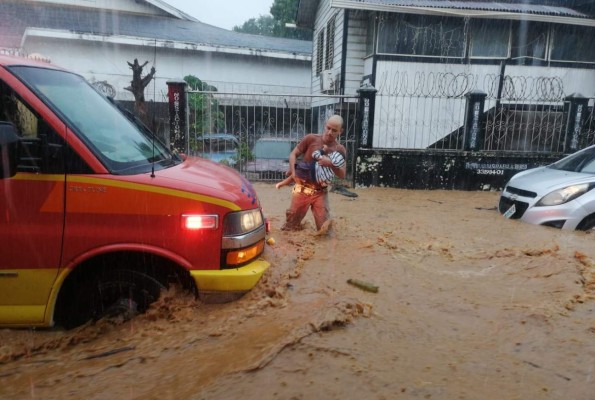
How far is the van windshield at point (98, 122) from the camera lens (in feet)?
9.37

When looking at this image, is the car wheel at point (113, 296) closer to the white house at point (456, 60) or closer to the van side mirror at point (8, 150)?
the van side mirror at point (8, 150)

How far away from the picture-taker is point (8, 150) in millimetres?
2553

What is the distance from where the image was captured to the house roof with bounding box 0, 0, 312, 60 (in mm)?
17188

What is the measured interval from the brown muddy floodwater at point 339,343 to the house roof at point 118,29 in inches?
644

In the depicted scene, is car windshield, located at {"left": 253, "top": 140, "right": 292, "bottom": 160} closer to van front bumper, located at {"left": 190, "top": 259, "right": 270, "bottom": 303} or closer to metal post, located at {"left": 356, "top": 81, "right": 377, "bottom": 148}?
metal post, located at {"left": 356, "top": 81, "right": 377, "bottom": 148}

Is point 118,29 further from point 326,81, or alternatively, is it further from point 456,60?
point 456,60

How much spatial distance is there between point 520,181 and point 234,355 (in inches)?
231

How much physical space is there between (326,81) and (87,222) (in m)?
13.4

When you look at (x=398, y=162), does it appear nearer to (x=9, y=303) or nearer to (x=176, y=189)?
(x=176, y=189)

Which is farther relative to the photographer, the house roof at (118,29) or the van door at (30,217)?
the house roof at (118,29)

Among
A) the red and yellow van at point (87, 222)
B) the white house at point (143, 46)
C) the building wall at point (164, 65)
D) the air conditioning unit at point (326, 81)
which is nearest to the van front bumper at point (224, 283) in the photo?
the red and yellow van at point (87, 222)

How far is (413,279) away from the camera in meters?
4.22

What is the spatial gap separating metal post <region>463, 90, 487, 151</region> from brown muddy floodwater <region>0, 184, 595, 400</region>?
20.4ft

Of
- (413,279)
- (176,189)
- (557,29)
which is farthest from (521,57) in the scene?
(176,189)
